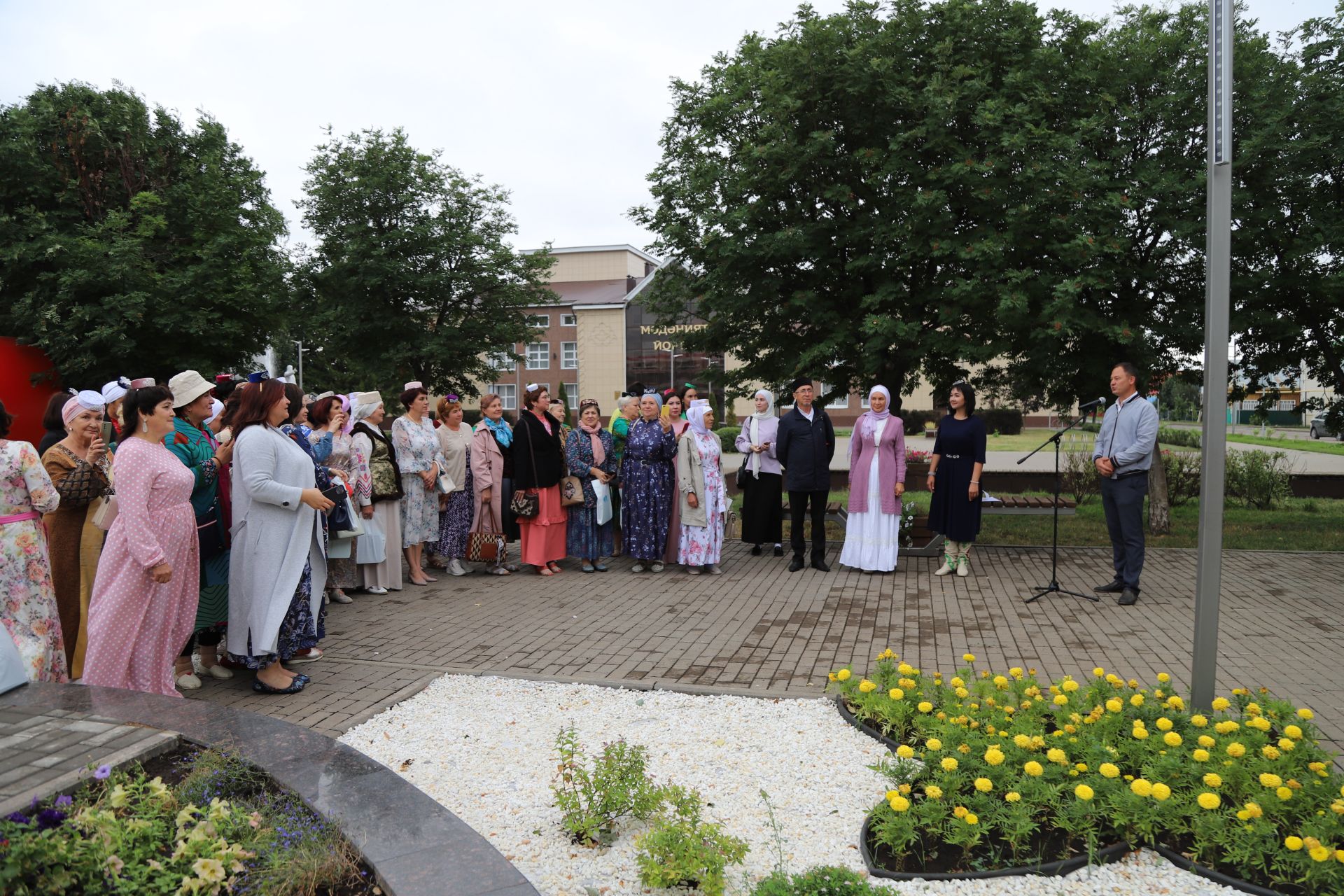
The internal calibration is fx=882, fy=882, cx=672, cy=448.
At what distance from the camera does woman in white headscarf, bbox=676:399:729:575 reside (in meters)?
9.79

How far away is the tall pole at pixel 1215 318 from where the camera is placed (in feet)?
13.1

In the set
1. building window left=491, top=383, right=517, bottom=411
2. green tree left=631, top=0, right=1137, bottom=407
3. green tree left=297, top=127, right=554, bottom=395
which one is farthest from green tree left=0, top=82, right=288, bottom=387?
building window left=491, top=383, right=517, bottom=411

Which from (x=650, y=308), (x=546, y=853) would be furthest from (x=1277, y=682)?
(x=650, y=308)

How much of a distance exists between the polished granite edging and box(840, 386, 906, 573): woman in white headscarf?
7053 millimetres

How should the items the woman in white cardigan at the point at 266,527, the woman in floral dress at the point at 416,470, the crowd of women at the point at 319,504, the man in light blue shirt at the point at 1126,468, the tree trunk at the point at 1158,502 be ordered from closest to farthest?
the crowd of women at the point at 319,504 < the woman in white cardigan at the point at 266,527 < the man in light blue shirt at the point at 1126,468 < the woman in floral dress at the point at 416,470 < the tree trunk at the point at 1158,502

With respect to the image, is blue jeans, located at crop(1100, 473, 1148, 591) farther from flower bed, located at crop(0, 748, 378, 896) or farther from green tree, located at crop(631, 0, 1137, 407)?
flower bed, located at crop(0, 748, 378, 896)

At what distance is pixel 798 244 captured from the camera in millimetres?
11312

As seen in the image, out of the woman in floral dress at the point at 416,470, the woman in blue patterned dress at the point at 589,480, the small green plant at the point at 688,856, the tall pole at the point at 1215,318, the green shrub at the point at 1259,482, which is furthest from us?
the green shrub at the point at 1259,482

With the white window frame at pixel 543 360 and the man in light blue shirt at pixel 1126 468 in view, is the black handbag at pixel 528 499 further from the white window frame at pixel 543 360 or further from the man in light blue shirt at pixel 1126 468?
the white window frame at pixel 543 360

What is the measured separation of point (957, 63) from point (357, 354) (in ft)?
82.5

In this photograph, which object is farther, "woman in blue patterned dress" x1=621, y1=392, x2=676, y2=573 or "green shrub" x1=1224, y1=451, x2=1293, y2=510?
"green shrub" x1=1224, y1=451, x2=1293, y2=510

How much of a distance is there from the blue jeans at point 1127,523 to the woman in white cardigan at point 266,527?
679cm

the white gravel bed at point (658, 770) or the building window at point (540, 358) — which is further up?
the building window at point (540, 358)

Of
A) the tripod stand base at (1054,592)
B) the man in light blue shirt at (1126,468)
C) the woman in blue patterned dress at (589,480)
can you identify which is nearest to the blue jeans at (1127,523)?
the man in light blue shirt at (1126,468)
